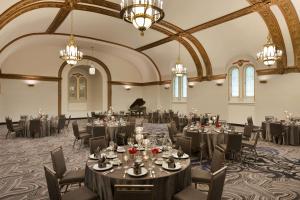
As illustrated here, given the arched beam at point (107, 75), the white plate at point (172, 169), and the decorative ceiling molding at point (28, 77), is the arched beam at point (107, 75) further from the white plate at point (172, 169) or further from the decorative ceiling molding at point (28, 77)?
the white plate at point (172, 169)

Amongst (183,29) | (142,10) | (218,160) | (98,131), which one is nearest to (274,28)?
(183,29)

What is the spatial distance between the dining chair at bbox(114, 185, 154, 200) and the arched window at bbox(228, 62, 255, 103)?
38.1 feet

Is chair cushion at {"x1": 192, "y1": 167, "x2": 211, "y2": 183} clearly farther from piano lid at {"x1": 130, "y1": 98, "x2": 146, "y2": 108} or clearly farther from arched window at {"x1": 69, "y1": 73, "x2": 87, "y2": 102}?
arched window at {"x1": 69, "y1": 73, "x2": 87, "y2": 102}

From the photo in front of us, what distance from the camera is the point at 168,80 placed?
17406 millimetres

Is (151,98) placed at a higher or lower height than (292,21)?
lower

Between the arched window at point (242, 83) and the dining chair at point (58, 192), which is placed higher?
the arched window at point (242, 83)

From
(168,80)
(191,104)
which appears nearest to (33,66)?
(168,80)

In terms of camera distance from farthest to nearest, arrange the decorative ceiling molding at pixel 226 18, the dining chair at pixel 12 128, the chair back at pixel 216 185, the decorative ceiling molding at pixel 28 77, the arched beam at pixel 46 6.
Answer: the decorative ceiling molding at pixel 28 77 < the dining chair at pixel 12 128 < the decorative ceiling molding at pixel 226 18 < the arched beam at pixel 46 6 < the chair back at pixel 216 185

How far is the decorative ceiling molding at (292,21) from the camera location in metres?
7.74

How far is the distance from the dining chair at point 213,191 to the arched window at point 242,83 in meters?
10.7

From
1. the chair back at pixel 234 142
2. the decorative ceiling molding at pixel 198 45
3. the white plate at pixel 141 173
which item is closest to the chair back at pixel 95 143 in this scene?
the white plate at pixel 141 173

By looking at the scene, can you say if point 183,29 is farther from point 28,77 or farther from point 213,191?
point 28,77

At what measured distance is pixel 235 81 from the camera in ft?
42.7

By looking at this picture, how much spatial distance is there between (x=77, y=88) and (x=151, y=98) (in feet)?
21.0
